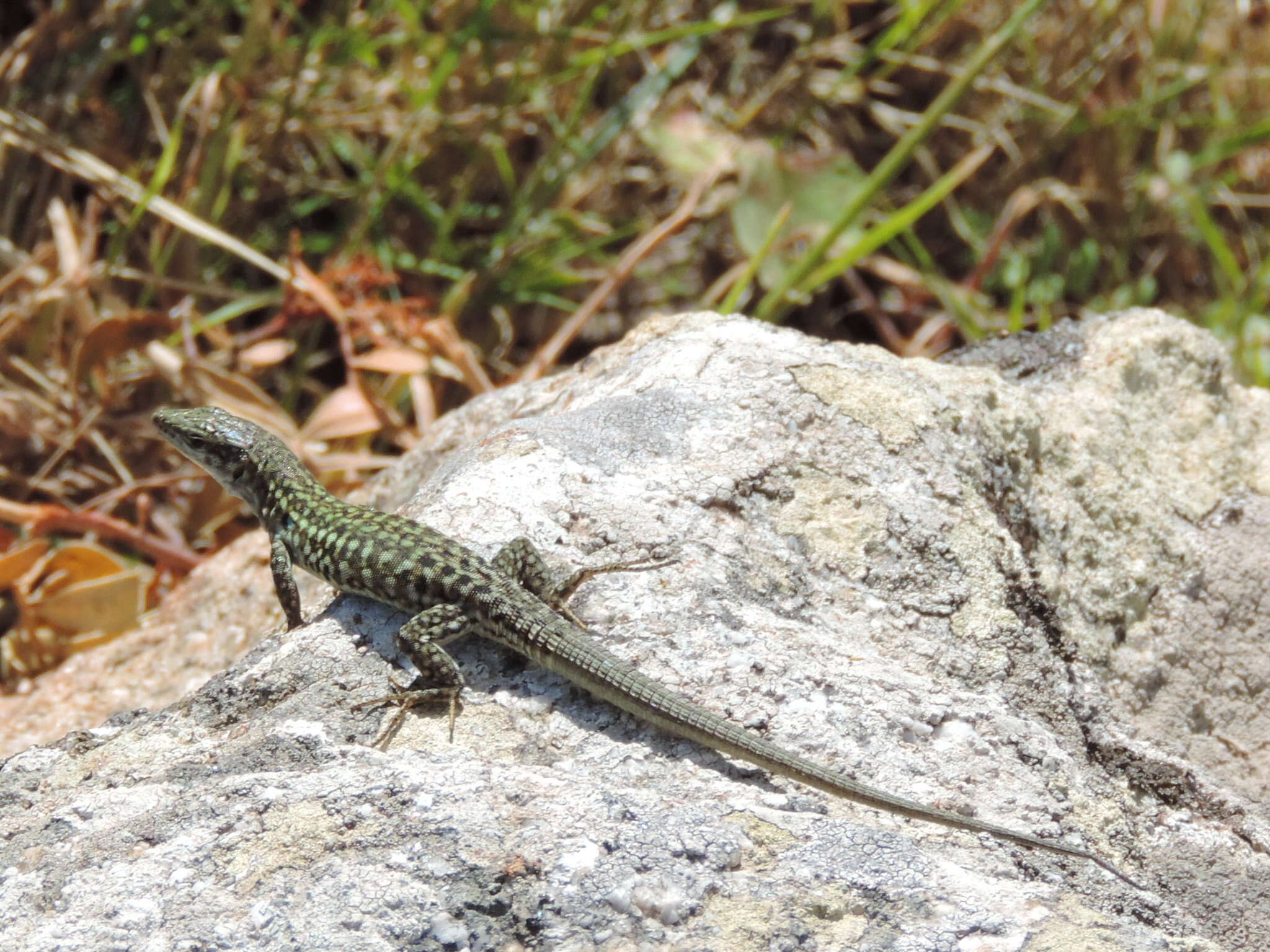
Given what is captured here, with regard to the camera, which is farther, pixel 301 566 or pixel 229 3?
pixel 229 3

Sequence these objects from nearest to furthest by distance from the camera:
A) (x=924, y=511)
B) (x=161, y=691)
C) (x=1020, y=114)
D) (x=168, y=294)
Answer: (x=924, y=511) → (x=161, y=691) → (x=168, y=294) → (x=1020, y=114)

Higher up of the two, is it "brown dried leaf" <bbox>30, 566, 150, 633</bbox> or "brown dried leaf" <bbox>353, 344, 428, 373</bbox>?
"brown dried leaf" <bbox>353, 344, 428, 373</bbox>

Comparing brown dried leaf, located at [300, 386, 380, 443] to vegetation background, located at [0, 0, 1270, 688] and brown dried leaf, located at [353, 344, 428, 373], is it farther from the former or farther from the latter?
brown dried leaf, located at [353, 344, 428, 373]

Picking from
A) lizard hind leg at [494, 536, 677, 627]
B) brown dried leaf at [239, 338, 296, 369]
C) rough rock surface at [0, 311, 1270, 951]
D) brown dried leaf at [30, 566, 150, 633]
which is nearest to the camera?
rough rock surface at [0, 311, 1270, 951]

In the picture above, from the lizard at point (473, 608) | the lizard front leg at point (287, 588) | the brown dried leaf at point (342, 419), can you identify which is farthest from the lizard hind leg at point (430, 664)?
the brown dried leaf at point (342, 419)

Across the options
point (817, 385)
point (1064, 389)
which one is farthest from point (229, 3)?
point (1064, 389)

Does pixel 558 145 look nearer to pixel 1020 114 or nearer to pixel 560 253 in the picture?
pixel 560 253

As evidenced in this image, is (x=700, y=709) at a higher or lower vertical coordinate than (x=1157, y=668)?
higher

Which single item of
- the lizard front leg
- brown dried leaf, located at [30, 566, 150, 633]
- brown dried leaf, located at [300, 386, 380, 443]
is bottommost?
brown dried leaf, located at [30, 566, 150, 633]

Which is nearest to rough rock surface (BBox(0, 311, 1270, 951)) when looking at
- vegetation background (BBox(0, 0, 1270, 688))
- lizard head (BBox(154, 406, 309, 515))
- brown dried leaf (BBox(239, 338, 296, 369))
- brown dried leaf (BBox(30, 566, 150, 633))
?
lizard head (BBox(154, 406, 309, 515))
